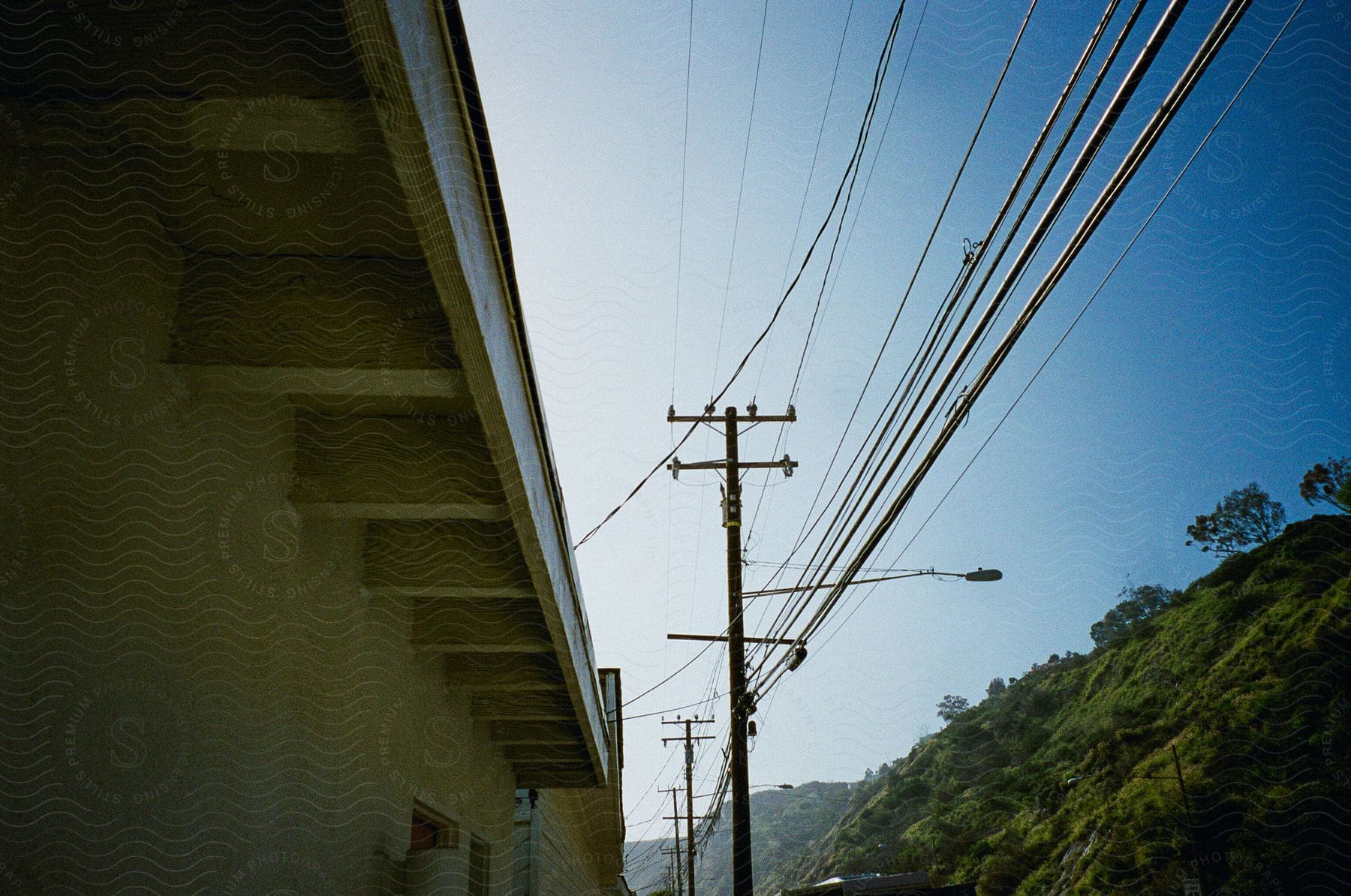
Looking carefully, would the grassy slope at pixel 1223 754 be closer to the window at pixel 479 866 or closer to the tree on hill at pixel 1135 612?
the tree on hill at pixel 1135 612

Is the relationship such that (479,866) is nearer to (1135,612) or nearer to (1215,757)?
(1215,757)

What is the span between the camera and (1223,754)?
73.4 feet

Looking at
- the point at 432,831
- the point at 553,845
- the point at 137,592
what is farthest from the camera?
the point at 553,845

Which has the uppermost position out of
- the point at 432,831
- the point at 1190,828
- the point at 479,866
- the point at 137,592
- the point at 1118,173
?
the point at 1118,173

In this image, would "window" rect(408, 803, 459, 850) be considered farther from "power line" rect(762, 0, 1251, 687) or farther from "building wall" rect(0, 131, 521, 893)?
"power line" rect(762, 0, 1251, 687)

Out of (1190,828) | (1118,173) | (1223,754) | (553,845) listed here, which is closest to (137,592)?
(1118,173)

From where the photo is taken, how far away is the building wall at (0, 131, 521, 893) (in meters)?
1.72

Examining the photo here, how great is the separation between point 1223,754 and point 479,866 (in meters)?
23.5

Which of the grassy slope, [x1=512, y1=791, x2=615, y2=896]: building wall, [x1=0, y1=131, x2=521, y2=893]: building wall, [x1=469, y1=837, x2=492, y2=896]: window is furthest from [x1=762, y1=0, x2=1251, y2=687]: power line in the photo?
the grassy slope

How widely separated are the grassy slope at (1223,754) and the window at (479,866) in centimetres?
1896

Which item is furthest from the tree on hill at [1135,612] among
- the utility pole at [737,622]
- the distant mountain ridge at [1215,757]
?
the utility pole at [737,622]

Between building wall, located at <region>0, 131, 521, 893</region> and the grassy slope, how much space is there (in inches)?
851

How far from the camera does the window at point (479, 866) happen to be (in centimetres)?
589

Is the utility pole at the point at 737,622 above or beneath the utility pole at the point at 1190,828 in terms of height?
above
